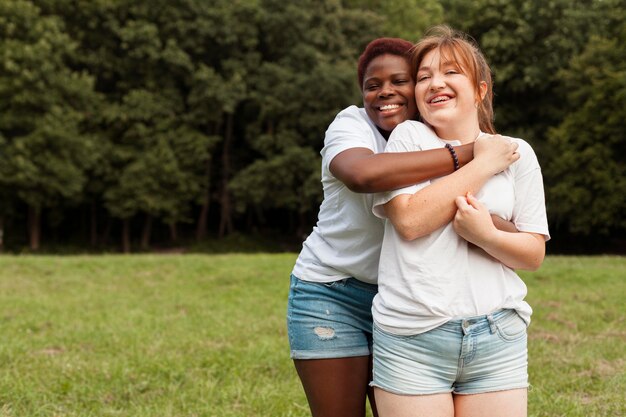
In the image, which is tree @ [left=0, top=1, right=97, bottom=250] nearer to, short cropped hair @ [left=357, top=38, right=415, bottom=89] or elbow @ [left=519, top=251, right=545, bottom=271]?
short cropped hair @ [left=357, top=38, right=415, bottom=89]

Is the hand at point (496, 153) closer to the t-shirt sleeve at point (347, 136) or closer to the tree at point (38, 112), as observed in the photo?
the t-shirt sleeve at point (347, 136)

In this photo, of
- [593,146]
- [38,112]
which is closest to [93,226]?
[38,112]

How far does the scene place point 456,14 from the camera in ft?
84.8

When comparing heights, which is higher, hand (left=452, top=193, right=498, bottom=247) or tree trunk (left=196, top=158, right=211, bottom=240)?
hand (left=452, top=193, right=498, bottom=247)

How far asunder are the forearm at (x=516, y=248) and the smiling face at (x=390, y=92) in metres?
0.62

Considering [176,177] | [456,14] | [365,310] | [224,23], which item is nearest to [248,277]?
[365,310]

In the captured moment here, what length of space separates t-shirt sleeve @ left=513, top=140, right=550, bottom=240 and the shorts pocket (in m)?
0.26

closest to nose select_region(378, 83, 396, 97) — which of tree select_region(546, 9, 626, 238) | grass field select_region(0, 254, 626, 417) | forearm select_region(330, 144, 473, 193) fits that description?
forearm select_region(330, 144, 473, 193)

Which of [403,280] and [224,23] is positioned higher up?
[224,23]

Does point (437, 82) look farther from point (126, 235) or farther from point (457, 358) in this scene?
point (126, 235)

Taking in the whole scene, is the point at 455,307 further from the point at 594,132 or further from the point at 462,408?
the point at 594,132

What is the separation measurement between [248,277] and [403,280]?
8772 mm

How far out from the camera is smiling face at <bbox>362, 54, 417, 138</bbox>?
2268mm

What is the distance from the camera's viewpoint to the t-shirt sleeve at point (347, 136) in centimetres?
213
